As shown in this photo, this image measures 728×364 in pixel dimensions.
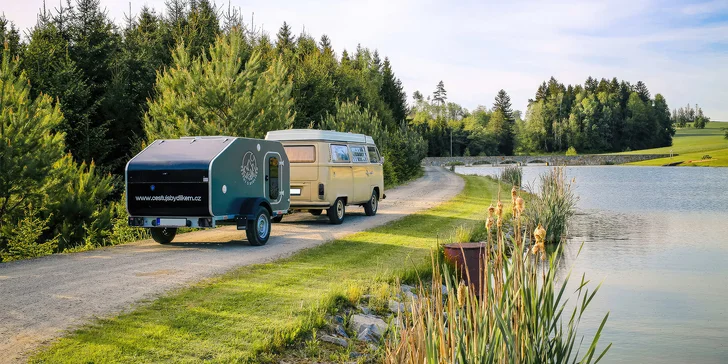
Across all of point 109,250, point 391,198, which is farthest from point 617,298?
point 391,198

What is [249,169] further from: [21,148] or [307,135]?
[21,148]

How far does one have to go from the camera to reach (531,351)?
427cm

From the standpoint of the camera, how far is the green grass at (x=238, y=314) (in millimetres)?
6598

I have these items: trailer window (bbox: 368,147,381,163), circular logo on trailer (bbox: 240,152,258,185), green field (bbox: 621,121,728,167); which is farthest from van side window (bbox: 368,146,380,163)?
green field (bbox: 621,121,728,167)

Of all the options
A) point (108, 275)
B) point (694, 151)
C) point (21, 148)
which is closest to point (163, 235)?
point (21, 148)

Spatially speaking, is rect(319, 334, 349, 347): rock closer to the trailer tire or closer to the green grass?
the green grass

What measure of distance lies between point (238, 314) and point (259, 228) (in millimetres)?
6042

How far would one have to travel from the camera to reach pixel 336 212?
59.5 ft

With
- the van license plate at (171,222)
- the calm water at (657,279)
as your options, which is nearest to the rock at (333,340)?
the calm water at (657,279)

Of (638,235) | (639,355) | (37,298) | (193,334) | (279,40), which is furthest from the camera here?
(279,40)

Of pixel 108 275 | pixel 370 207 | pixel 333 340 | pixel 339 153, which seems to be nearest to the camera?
pixel 333 340

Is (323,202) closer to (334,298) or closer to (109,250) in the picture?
(109,250)

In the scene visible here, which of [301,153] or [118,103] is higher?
[118,103]

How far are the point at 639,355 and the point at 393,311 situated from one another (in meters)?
3.96
